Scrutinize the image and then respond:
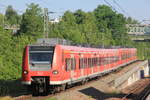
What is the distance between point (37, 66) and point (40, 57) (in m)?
0.52

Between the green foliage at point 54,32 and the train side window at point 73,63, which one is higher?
the green foliage at point 54,32

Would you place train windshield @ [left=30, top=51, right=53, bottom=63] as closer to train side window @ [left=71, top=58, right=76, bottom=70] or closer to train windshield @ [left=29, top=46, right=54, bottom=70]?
train windshield @ [left=29, top=46, right=54, bottom=70]

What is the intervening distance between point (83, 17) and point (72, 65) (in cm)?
7348

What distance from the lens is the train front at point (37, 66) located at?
20.3 m

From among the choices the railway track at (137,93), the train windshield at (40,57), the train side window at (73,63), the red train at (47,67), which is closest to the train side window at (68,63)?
the red train at (47,67)

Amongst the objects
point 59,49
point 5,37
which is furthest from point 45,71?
point 5,37

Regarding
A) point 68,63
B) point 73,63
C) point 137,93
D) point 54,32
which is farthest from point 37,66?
point 54,32

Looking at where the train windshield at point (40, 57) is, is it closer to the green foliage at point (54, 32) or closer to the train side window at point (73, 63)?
the train side window at point (73, 63)

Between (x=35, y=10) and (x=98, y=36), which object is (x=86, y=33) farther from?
(x=35, y=10)

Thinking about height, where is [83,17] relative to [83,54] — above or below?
above

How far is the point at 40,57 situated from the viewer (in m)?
20.6

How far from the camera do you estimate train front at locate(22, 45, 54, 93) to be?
20.3 m


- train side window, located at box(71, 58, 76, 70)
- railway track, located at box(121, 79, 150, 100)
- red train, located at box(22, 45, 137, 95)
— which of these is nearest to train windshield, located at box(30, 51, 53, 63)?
red train, located at box(22, 45, 137, 95)

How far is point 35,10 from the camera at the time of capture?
6581cm
